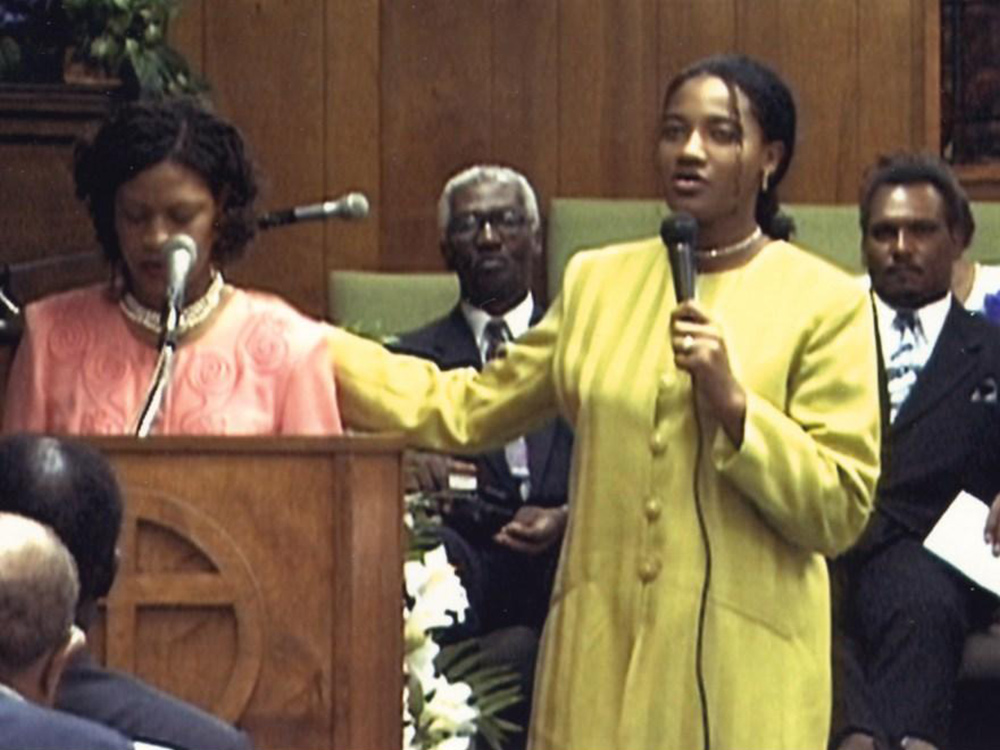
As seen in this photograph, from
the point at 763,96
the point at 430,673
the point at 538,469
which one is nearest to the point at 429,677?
the point at 430,673

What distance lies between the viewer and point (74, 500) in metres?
3.12

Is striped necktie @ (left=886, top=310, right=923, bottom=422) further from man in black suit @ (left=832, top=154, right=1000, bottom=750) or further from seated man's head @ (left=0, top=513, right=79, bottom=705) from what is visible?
seated man's head @ (left=0, top=513, right=79, bottom=705)

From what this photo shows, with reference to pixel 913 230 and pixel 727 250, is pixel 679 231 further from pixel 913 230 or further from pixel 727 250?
pixel 913 230

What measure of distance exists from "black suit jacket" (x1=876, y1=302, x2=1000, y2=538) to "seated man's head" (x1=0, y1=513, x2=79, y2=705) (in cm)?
312

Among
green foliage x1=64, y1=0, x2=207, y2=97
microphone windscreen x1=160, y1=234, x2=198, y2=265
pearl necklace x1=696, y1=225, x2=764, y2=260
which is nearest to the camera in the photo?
microphone windscreen x1=160, y1=234, x2=198, y2=265

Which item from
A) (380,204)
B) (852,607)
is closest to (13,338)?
(852,607)

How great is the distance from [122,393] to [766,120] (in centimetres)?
91

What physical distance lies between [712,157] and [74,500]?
1304mm

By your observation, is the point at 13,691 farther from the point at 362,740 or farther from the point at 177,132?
the point at 177,132

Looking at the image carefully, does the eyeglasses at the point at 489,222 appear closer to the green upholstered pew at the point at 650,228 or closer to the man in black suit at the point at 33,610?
the green upholstered pew at the point at 650,228

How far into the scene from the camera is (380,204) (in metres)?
7.18

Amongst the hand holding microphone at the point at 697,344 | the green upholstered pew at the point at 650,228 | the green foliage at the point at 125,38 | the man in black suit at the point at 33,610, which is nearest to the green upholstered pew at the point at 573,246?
the green upholstered pew at the point at 650,228

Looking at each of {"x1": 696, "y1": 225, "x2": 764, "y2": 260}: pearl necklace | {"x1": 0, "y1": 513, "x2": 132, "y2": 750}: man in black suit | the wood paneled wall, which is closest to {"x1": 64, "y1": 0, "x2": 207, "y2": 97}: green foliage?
the wood paneled wall

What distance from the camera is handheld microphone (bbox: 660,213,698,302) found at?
399cm
